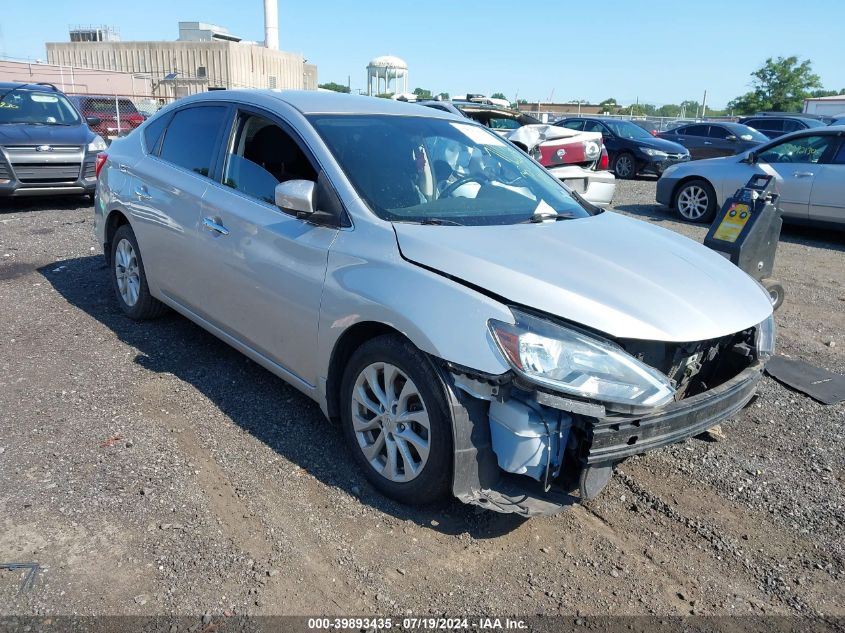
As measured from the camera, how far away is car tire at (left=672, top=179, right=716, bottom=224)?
416 inches

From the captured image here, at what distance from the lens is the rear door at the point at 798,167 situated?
31.6 ft

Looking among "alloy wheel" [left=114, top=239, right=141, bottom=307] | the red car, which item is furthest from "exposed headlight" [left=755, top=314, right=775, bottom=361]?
the red car

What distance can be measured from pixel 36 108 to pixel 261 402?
9.50m

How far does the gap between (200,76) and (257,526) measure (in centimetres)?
6613

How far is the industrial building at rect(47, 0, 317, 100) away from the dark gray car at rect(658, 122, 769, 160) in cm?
4773

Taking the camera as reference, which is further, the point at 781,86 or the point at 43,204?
the point at 781,86

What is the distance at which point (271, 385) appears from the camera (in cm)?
436

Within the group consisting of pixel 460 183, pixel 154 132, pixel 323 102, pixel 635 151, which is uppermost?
pixel 323 102

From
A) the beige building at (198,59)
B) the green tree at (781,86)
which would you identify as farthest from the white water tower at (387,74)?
the green tree at (781,86)

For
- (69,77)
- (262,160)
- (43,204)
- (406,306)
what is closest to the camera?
(406,306)

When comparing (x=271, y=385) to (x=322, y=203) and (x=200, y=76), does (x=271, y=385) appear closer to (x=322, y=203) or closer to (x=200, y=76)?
(x=322, y=203)

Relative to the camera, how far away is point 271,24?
202 feet

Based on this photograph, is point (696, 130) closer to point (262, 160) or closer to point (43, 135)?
point (43, 135)

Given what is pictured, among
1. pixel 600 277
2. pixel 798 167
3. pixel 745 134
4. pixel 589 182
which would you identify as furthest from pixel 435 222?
pixel 745 134
